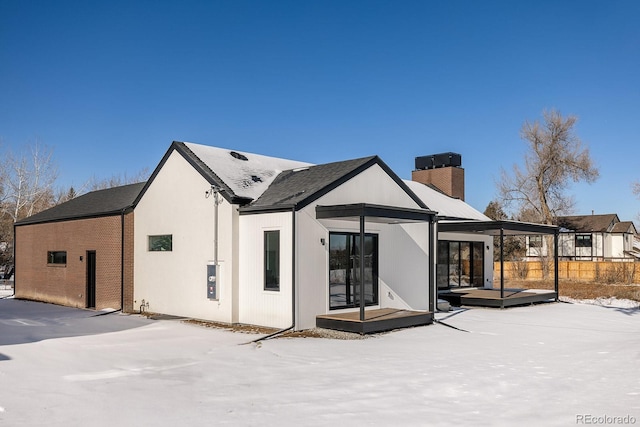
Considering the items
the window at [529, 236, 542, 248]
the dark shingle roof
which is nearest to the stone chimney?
the window at [529, 236, 542, 248]

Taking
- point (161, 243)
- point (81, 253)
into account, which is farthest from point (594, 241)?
point (81, 253)

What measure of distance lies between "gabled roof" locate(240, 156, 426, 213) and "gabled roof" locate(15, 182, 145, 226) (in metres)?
5.76

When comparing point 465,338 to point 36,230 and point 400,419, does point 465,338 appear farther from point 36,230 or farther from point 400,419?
point 36,230

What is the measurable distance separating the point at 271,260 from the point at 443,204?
41.5 feet

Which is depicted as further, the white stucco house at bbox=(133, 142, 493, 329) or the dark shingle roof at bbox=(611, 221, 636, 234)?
the dark shingle roof at bbox=(611, 221, 636, 234)

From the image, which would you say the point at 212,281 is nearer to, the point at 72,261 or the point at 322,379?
the point at 322,379

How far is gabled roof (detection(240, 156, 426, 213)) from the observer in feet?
41.9

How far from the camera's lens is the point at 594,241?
51250 millimetres

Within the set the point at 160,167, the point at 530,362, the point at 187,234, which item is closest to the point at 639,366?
the point at 530,362

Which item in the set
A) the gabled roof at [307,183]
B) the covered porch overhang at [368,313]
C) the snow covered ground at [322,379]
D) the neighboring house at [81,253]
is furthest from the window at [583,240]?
the neighboring house at [81,253]

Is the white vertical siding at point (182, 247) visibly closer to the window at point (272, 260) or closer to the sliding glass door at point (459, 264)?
the window at point (272, 260)

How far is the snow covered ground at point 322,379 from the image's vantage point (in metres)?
5.98

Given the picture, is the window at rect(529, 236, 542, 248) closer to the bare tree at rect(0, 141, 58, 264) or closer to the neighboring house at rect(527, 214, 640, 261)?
the neighboring house at rect(527, 214, 640, 261)

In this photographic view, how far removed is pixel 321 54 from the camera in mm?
21203
